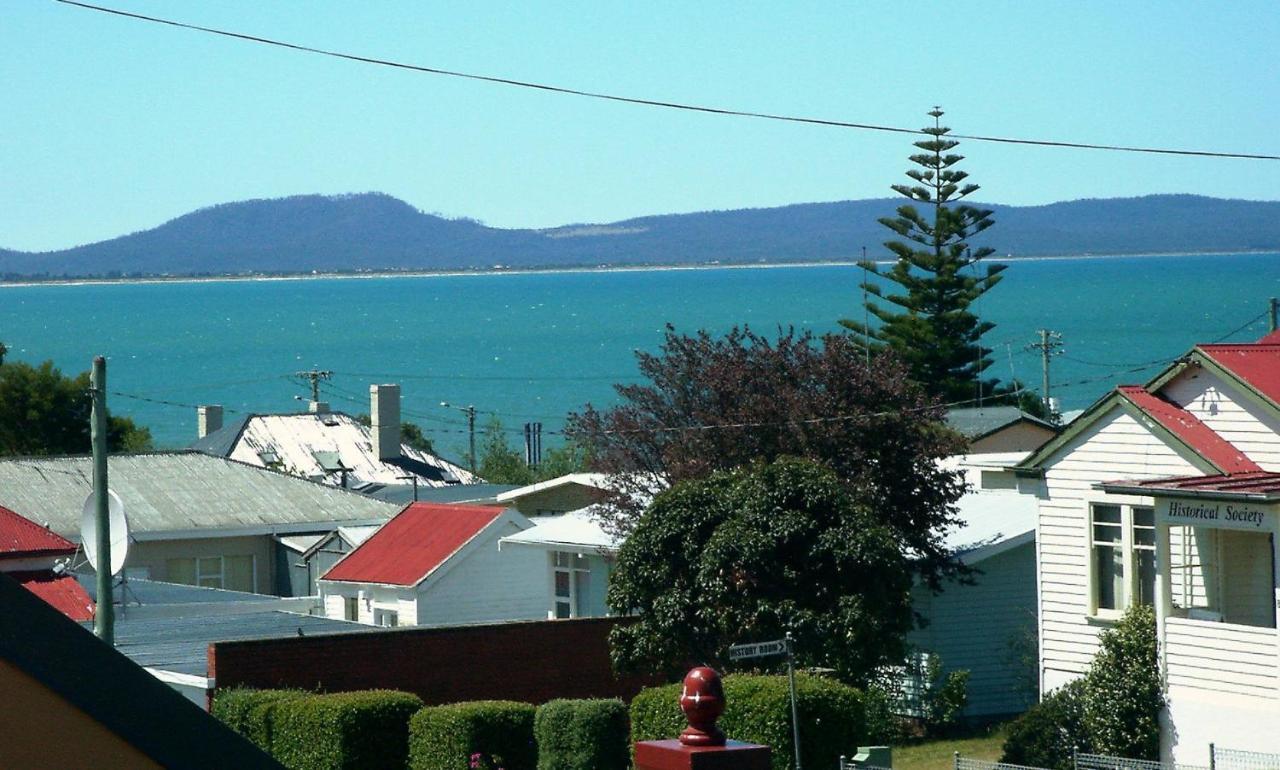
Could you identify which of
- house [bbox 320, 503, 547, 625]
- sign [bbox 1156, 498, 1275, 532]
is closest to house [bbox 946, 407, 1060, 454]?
A: house [bbox 320, 503, 547, 625]

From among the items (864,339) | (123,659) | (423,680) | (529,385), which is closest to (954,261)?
(864,339)

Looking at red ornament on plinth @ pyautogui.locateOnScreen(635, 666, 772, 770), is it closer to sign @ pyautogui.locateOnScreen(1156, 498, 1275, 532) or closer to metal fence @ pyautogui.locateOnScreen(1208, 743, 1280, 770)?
metal fence @ pyautogui.locateOnScreen(1208, 743, 1280, 770)

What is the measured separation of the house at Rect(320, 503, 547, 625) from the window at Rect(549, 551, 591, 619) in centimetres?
31

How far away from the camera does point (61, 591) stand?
87.4ft

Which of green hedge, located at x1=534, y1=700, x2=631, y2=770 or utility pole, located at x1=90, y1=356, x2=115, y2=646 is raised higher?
utility pole, located at x1=90, y1=356, x2=115, y2=646

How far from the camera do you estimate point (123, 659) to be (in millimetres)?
4836

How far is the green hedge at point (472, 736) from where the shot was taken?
17812mm

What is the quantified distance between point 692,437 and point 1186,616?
10.1m

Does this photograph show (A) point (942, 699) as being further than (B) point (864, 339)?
No

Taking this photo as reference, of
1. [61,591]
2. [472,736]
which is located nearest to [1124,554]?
[472,736]

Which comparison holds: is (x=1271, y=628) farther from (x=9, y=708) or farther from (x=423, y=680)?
(x=9, y=708)

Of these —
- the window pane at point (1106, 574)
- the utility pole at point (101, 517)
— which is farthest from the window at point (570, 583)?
the window pane at point (1106, 574)

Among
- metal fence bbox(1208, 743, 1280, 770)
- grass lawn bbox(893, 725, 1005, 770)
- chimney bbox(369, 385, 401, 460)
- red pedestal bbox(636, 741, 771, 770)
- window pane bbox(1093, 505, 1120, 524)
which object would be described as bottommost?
grass lawn bbox(893, 725, 1005, 770)

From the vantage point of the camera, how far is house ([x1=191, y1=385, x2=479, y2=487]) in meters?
58.8
